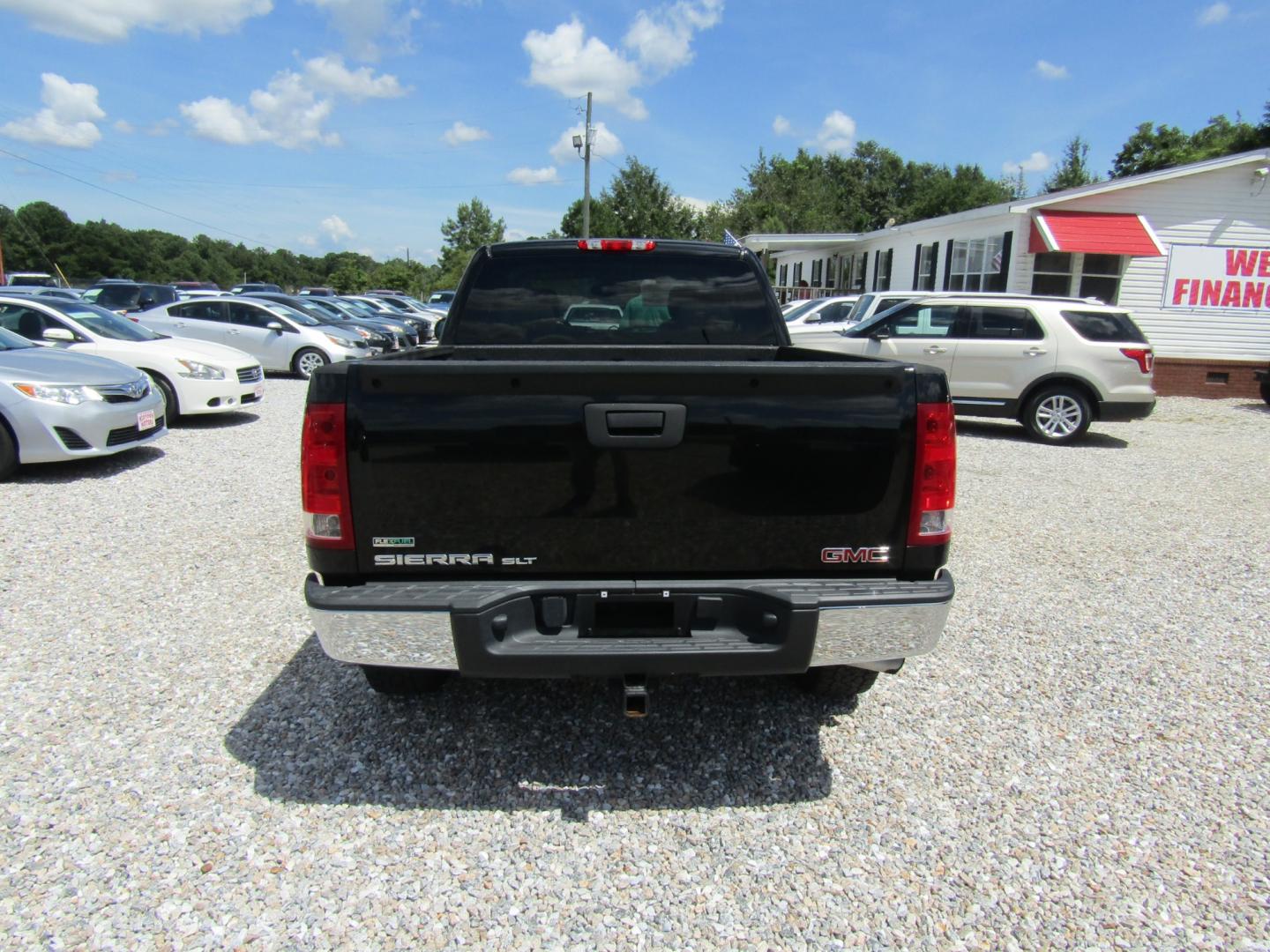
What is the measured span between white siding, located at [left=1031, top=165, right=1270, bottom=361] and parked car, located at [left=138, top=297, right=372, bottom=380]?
570 inches

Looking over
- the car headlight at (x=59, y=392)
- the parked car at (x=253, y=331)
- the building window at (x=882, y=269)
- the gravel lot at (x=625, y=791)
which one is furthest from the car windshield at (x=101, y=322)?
the building window at (x=882, y=269)

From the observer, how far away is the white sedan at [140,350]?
9547 millimetres

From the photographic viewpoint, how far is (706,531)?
2545mm

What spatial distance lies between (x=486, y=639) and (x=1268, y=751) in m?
3.09

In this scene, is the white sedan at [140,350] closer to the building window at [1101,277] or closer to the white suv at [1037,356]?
the white suv at [1037,356]

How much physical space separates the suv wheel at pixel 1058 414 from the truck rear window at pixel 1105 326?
2.35ft

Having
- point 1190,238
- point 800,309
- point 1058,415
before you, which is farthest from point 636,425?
point 1190,238

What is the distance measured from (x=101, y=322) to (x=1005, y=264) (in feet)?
51.9

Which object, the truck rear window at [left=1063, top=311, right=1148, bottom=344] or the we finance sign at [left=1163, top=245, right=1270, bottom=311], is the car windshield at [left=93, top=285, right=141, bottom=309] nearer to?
the truck rear window at [left=1063, top=311, right=1148, bottom=344]

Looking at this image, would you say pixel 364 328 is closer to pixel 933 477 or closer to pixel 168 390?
pixel 168 390

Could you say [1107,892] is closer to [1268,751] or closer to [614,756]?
[1268,751]

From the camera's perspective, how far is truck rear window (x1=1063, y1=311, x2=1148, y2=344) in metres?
10.0

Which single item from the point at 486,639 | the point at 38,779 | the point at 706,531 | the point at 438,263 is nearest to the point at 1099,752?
the point at 706,531

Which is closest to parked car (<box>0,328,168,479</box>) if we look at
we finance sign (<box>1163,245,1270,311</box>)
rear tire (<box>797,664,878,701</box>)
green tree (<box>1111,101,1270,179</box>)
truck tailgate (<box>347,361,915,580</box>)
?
truck tailgate (<box>347,361,915,580</box>)
